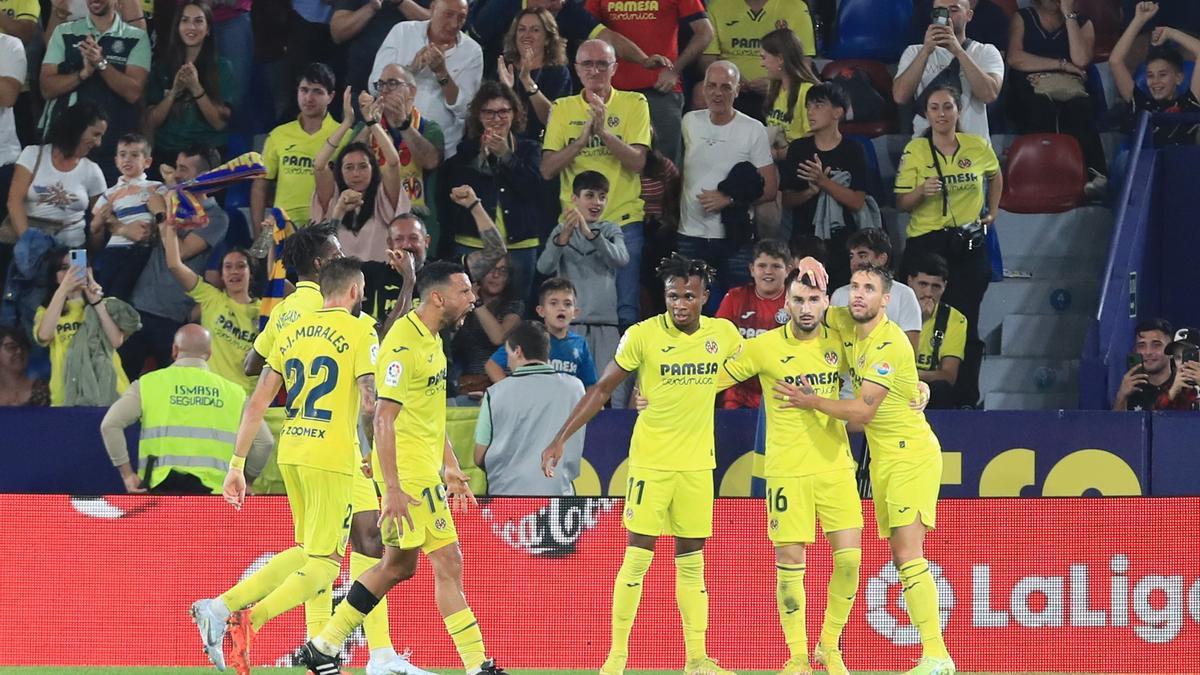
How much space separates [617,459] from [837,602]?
250 centimetres

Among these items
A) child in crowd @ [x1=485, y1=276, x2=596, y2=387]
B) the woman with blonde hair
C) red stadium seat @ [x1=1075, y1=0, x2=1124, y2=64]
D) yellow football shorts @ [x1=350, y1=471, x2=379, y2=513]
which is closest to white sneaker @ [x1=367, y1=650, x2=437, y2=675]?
yellow football shorts @ [x1=350, y1=471, x2=379, y2=513]

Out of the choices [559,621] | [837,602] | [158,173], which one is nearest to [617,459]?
[559,621]

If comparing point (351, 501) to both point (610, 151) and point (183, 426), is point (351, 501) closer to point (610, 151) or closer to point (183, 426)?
point (183, 426)

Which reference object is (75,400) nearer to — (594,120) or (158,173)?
(158,173)

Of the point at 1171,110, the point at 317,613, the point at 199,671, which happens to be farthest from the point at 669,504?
the point at 1171,110

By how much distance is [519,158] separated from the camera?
13.6 meters

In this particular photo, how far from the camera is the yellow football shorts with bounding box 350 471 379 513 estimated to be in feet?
32.4

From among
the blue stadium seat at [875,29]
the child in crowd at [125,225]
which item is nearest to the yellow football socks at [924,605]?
the child in crowd at [125,225]

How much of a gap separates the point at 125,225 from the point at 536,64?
3448mm

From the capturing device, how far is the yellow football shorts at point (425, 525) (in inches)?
356

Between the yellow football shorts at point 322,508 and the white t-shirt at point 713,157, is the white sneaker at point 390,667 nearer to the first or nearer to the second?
the yellow football shorts at point 322,508

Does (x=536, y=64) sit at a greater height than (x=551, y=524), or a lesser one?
greater

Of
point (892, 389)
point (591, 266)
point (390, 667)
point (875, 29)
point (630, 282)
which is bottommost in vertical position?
point (390, 667)

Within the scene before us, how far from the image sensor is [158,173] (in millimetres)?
15039
